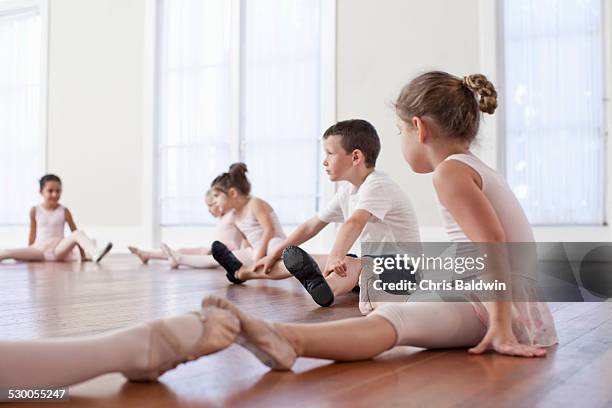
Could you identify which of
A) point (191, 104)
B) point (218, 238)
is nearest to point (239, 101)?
point (191, 104)

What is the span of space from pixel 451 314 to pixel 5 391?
33.2 inches

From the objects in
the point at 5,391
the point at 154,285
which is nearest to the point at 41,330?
the point at 5,391

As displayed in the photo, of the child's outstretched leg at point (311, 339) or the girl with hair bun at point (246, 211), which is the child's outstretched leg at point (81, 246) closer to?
the girl with hair bun at point (246, 211)

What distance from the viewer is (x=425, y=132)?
1.54m

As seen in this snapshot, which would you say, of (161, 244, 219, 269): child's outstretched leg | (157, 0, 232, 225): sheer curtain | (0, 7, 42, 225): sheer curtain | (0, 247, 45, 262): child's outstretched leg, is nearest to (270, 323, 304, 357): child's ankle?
(161, 244, 219, 269): child's outstretched leg

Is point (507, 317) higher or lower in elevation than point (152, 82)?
lower

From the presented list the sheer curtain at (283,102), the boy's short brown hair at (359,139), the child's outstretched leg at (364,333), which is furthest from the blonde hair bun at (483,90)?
the sheer curtain at (283,102)

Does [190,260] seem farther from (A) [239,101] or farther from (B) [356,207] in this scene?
(B) [356,207]

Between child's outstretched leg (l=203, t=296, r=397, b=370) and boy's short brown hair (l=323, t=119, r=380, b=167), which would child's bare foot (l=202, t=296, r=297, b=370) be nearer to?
child's outstretched leg (l=203, t=296, r=397, b=370)

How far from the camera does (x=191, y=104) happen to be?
6.18 meters

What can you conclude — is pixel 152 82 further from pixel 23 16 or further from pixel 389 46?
pixel 389 46

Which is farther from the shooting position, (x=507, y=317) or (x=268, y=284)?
(x=268, y=284)

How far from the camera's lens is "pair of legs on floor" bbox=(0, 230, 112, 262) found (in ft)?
16.3

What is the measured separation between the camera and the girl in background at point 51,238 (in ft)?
16.5
